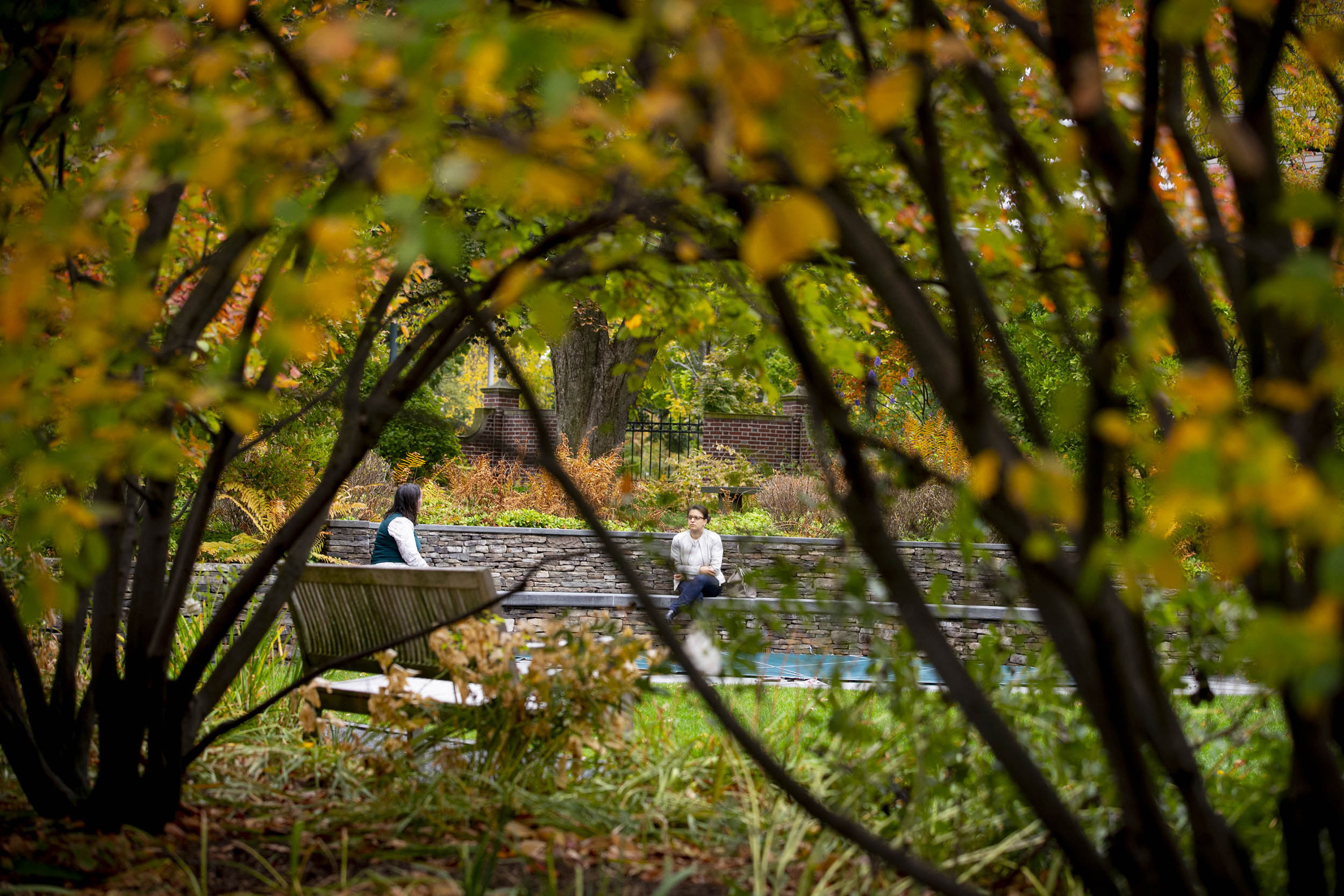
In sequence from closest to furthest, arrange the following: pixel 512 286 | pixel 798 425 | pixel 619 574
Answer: pixel 512 286, pixel 619 574, pixel 798 425

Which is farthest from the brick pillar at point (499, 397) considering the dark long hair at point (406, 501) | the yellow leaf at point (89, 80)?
the yellow leaf at point (89, 80)

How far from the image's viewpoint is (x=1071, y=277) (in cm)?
274

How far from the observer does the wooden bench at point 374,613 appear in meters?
4.25

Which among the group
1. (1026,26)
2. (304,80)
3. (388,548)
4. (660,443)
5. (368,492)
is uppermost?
(1026,26)

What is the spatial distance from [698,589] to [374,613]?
20.9 ft

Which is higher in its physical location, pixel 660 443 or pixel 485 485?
pixel 660 443

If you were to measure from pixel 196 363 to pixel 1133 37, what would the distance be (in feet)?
9.42

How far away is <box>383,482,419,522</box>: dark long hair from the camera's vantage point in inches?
Result: 302

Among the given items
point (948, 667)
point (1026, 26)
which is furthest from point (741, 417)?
point (948, 667)

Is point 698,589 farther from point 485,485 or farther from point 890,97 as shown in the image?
point 890,97

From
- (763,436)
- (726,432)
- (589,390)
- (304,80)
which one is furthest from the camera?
(763,436)

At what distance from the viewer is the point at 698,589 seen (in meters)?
10.8

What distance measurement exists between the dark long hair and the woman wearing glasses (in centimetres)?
337

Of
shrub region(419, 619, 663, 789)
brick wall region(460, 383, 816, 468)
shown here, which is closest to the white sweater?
shrub region(419, 619, 663, 789)
